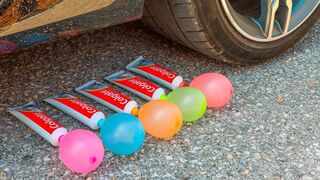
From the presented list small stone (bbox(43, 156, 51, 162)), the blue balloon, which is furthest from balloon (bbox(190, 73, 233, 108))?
small stone (bbox(43, 156, 51, 162))

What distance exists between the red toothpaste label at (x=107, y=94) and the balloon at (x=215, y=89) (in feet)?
1.01

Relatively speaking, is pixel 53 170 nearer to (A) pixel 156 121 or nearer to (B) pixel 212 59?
(A) pixel 156 121

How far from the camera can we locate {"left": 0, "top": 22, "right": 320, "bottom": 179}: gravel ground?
5.74 ft

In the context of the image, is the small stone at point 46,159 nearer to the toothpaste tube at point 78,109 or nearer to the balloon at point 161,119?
the toothpaste tube at point 78,109

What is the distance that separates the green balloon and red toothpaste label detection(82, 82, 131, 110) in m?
0.19

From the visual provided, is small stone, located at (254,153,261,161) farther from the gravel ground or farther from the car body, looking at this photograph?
the car body

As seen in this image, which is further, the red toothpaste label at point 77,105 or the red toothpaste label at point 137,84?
the red toothpaste label at point 137,84

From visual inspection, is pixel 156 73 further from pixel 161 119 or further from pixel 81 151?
pixel 81 151

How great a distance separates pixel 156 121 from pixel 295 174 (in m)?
0.51

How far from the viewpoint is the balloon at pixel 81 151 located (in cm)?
162

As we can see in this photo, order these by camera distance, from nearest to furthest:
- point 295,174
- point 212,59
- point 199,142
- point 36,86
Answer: point 295,174 → point 199,142 → point 36,86 → point 212,59

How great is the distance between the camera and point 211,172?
1.73 meters

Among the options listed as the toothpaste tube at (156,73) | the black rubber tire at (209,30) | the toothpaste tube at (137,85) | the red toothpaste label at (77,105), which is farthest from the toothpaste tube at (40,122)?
the black rubber tire at (209,30)

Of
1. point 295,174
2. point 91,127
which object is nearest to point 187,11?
point 91,127
